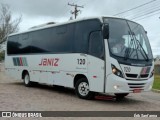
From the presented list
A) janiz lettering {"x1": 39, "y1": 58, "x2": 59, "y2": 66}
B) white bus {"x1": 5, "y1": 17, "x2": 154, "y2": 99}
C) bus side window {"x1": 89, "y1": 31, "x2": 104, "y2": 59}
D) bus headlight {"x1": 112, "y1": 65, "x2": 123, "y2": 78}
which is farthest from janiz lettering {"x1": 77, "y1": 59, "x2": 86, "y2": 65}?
janiz lettering {"x1": 39, "y1": 58, "x2": 59, "y2": 66}

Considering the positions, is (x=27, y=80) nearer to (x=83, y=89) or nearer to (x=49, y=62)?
(x=49, y=62)

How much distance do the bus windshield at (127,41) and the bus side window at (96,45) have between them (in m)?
0.37

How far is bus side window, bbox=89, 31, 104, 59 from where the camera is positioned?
42.1 feet

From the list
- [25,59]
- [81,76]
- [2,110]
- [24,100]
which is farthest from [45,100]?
[25,59]

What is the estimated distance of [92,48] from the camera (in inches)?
525

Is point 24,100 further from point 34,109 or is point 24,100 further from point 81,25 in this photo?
point 81,25

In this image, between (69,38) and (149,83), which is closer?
(149,83)

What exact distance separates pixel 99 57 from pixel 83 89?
1765 millimetres

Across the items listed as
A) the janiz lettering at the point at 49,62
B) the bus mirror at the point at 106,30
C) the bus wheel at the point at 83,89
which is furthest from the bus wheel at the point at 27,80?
the bus mirror at the point at 106,30

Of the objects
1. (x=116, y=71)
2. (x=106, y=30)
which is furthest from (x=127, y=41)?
(x=116, y=71)

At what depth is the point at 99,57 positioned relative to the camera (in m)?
12.9

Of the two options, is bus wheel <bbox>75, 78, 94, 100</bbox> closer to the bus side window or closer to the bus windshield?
the bus side window

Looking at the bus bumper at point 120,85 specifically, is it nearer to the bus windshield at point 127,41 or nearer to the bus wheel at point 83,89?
the bus windshield at point 127,41

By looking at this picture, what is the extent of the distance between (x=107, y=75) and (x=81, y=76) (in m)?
1.94
